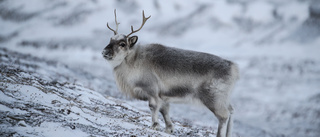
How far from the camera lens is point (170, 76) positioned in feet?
26.4

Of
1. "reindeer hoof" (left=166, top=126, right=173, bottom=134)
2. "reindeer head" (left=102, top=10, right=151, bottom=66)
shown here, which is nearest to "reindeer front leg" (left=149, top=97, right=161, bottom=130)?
"reindeer hoof" (left=166, top=126, right=173, bottom=134)

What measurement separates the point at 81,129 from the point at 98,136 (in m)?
0.52

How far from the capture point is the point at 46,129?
18.7 ft

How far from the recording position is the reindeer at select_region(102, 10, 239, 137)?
7691 mm

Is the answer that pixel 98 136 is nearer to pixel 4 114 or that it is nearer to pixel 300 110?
pixel 4 114

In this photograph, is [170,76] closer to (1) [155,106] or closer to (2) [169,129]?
(1) [155,106]

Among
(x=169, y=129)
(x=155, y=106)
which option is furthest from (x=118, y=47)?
(x=169, y=129)

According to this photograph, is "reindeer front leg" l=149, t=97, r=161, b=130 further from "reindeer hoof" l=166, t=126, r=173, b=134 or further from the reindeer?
"reindeer hoof" l=166, t=126, r=173, b=134

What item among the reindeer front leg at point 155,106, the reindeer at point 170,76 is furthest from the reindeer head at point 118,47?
the reindeer front leg at point 155,106

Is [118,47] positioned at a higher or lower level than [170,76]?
higher

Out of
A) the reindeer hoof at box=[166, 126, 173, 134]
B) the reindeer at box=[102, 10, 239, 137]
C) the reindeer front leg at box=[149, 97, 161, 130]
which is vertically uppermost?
the reindeer at box=[102, 10, 239, 137]

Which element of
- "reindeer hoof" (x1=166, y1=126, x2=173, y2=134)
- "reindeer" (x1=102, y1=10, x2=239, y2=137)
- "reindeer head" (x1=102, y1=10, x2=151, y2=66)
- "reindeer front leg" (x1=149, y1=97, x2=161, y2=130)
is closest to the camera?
"reindeer" (x1=102, y1=10, x2=239, y2=137)

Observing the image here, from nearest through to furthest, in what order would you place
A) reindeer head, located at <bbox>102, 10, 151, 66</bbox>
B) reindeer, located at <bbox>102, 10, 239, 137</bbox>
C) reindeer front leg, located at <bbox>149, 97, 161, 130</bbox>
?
reindeer, located at <bbox>102, 10, 239, 137</bbox> < reindeer front leg, located at <bbox>149, 97, 161, 130</bbox> < reindeer head, located at <bbox>102, 10, 151, 66</bbox>

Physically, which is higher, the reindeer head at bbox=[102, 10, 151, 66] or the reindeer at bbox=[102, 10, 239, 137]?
the reindeer head at bbox=[102, 10, 151, 66]
